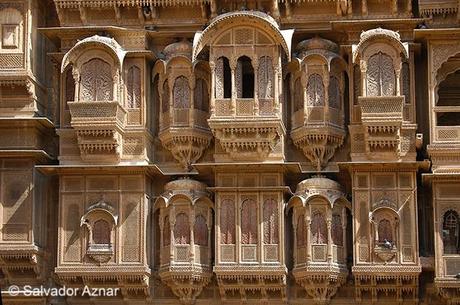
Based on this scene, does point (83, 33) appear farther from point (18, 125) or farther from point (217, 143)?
point (217, 143)

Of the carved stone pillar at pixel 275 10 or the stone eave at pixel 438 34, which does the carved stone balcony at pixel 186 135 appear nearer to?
the carved stone pillar at pixel 275 10

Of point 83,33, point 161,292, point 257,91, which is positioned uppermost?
point 83,33

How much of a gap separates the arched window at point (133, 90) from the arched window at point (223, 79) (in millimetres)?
1655

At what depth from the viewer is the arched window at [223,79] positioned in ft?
62.7

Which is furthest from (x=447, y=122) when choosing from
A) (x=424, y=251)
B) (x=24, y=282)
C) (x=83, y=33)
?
(x=24, y=282)

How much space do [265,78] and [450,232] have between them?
15.1ft

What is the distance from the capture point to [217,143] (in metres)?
19.1

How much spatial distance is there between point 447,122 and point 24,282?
30.2 ft

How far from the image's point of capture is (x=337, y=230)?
61.8ft

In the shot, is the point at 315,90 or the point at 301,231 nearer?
the point at 301,231

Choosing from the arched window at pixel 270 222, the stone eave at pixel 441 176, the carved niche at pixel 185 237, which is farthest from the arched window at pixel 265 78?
the stone eave at pixel 441 176

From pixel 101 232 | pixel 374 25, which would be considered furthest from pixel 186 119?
pixel 374 25

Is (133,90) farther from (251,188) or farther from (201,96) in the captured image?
(251,188)

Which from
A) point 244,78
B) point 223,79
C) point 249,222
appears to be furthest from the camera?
point 244,78
